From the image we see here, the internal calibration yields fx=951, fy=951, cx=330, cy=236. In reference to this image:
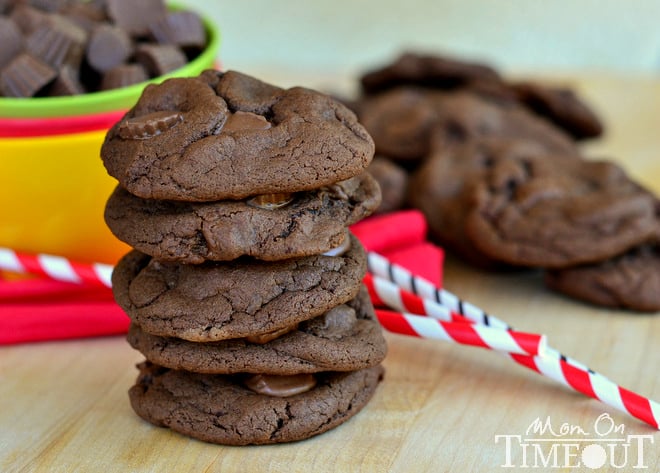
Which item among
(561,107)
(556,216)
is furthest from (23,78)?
(561,107)

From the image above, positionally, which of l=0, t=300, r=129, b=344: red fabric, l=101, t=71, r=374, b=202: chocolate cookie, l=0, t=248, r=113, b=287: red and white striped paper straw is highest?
l=101, t=71, r=374, b=202: chocolate cookie

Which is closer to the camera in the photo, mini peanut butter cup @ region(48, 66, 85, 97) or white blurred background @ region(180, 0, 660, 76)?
mini peanut butter cup @ region(48, 66, 85, 97)

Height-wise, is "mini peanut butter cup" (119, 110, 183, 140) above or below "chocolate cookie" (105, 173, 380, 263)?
above

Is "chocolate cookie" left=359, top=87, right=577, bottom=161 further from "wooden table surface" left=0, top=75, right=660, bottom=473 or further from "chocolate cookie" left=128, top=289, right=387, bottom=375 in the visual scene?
"chocolate cookie" left=128, top=289, right=387, bottom=375

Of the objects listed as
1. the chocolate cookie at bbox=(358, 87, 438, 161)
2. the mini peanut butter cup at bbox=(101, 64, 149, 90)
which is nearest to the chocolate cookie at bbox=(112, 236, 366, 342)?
the mini peanut butter cup at bbox=(101, 64, 149, 90)

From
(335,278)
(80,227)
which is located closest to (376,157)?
(80,227)
